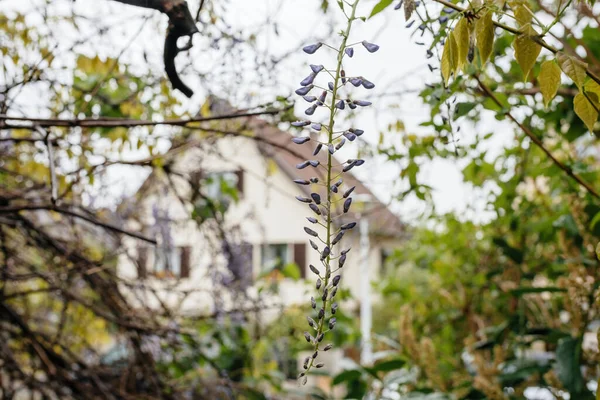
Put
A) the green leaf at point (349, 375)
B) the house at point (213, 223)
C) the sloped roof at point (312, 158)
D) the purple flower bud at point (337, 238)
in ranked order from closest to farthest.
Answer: the purple flower bud at point (337, 238)
the sloped roof at point (312, 158)
the green leaf at point (349, 375)
the house at point (213, 223)

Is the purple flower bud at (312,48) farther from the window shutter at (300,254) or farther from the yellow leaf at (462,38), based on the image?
the window shutter at (300,254)

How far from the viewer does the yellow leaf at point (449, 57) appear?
0.70 m

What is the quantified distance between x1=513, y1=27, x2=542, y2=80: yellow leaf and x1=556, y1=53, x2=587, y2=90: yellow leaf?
0.09 feet

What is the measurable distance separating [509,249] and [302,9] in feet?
2.96

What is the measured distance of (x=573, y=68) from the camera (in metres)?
0.65

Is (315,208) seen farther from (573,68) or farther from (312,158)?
(312,158)

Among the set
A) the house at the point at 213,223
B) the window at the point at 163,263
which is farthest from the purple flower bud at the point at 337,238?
the window at the point at 163,263

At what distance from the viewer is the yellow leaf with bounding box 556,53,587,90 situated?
64 centimetres

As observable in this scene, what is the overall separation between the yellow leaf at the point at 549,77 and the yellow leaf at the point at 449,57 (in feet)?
0.31

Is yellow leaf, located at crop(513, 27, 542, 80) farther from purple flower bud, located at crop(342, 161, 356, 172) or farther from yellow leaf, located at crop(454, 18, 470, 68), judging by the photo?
purple flower bud, located at crop(342, 161, 356, 172)

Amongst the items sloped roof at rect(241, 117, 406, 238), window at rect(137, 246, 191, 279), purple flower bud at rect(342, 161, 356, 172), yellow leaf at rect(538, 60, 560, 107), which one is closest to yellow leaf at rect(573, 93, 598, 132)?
yellow leaf at rect(538, 60, 560, 107)

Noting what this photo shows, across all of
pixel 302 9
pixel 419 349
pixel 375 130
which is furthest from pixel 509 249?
pixel 302 9

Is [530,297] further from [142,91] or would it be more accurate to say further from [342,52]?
[342,52]

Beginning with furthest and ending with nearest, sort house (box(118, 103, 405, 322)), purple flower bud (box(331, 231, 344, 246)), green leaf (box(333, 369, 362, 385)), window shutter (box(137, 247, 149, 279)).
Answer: window shutter (box(137, 247, 149, 279))
house (box(118, 103, 405, 322))
green leaf (box(333, 369, 362, 385))
purple flower bud (box(331, 231, 344, 246))
